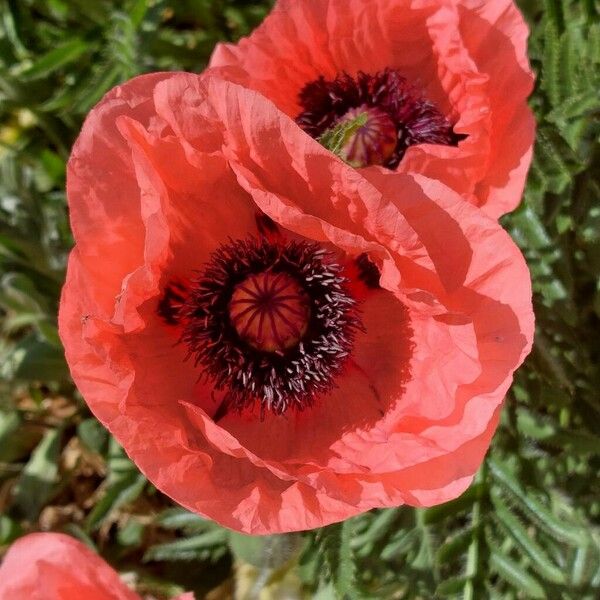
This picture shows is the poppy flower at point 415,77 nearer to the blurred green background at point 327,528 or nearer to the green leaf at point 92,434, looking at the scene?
the blurred green background at point 327,528

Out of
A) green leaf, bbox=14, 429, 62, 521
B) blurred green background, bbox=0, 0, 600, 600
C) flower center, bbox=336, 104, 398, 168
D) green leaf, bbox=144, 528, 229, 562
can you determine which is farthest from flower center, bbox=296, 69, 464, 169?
green leaf, bbox=14, 429, 62, 521

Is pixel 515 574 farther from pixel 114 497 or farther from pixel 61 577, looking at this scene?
pixel 114 497

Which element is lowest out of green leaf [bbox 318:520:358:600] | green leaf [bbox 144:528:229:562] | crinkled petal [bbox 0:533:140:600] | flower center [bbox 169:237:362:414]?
green leaf [bbox 144:528:229:562]

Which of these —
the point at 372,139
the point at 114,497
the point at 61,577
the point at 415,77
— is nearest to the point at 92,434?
the point at 114,497

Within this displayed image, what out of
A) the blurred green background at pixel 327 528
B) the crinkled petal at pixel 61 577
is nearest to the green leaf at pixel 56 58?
the blurred green background at pixel 327 528

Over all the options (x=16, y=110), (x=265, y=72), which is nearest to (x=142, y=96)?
(x=265, y=72)

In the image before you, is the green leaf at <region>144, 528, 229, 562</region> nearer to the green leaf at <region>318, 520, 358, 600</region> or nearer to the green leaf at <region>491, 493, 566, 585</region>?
the green leaf at <region>318, 520, 358, 600</region>
